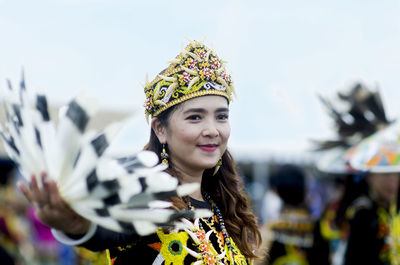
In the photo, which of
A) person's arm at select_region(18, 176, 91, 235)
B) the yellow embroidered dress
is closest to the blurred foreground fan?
person's arm at select_region(18, 176, 91, 235)

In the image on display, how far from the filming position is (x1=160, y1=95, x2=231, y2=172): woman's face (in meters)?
2.25

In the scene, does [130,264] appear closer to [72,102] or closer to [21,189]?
[21,189]

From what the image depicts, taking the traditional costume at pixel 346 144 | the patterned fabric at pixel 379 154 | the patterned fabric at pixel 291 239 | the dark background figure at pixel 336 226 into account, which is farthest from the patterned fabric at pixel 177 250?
the patterned fabric at pixel 291 239

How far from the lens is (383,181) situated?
5078mm

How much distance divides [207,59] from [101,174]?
3.51 ft

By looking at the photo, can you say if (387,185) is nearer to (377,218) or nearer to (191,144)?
(377,218)

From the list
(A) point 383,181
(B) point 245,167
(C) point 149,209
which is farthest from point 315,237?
(B) point 245,167

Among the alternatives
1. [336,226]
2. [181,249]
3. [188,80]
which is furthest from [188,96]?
[336,226]

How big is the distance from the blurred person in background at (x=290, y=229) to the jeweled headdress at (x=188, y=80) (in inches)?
171

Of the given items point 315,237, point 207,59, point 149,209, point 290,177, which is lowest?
point 315,237

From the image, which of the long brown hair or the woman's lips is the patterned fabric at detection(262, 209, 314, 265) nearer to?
the long brown hair

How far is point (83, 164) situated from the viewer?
4.87ft

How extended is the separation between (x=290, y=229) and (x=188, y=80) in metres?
4.81

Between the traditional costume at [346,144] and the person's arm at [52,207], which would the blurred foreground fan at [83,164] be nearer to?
the person's arm at [52,207]
